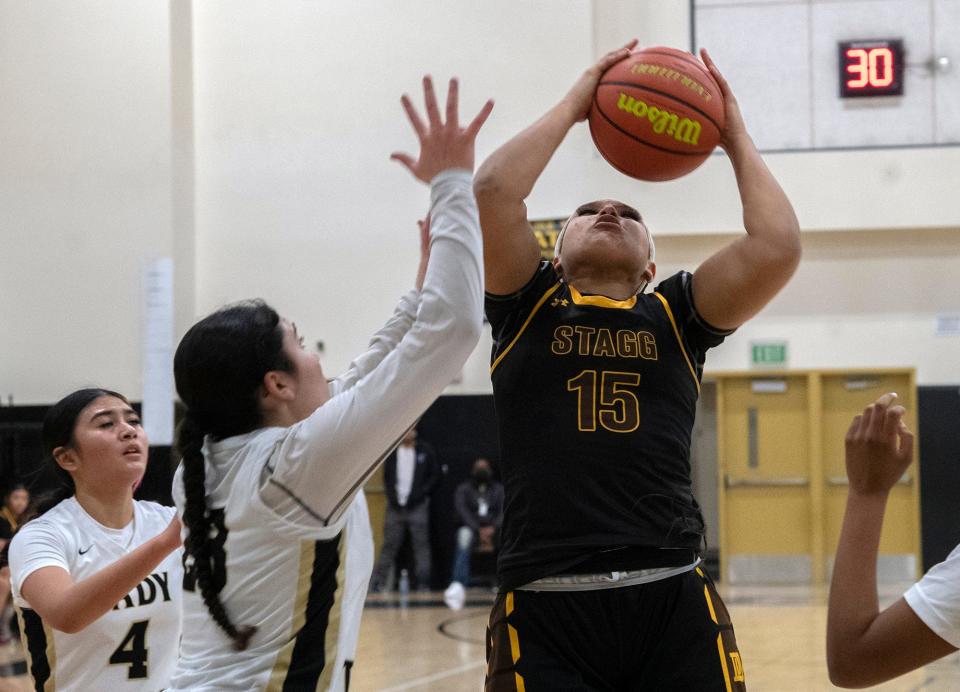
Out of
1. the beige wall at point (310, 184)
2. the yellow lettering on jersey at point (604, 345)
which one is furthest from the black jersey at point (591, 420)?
the beige wall at point (310, 184)

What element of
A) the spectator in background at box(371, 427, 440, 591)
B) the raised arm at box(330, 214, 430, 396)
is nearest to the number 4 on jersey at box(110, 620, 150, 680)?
the raised arm at box(330, 214, 430, 396)

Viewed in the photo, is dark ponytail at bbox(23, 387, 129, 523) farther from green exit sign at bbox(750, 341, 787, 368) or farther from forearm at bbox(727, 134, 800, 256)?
green exit sign at bbox(750, 341, 787, 368)

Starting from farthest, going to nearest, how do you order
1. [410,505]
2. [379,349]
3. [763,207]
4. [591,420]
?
[410,505] → [763,207] → [591,420] → [379,349]

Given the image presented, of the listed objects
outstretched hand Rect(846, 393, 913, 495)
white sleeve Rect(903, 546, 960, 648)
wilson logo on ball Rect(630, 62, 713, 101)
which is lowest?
white sleeve Rect(903, 546, 960, 648)

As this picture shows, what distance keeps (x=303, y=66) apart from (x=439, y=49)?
5.04 feet

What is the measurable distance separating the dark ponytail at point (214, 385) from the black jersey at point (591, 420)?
0.68 metres

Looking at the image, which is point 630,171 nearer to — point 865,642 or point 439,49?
point 865,642

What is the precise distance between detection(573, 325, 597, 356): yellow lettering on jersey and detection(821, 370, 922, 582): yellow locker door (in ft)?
32.8

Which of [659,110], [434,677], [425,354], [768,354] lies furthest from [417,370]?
[768,354]

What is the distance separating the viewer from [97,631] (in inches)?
118

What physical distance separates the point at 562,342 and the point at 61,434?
1.47 m

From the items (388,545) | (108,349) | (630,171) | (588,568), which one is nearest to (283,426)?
(588,568)

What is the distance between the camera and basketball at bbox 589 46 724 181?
2859 mm

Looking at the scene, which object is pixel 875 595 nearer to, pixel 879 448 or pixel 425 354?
pixel 879 448
